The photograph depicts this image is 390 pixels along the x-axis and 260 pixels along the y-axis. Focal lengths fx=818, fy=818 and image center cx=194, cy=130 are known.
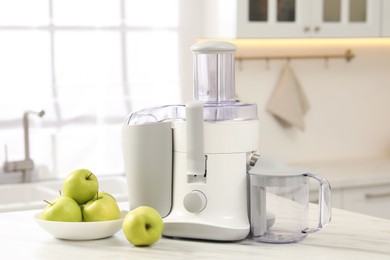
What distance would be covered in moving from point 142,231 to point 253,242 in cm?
30

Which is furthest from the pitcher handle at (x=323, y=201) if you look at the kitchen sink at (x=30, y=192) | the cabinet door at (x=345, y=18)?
the cabinet door at (x=345, y=18)

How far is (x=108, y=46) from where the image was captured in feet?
12.8

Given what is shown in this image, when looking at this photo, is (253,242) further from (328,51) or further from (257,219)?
(328,51)

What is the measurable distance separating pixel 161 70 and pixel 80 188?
1.96 meters

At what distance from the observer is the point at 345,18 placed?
13.7 ft

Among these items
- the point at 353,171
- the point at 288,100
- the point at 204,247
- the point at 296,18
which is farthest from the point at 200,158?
the point at 288,100

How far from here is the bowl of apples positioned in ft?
6.87

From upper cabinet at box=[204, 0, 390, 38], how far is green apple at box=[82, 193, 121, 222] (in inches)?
74.4

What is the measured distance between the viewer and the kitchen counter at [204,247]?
1.97m

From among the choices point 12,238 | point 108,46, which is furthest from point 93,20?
point 12,238

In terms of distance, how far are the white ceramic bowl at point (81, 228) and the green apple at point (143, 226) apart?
0.08m

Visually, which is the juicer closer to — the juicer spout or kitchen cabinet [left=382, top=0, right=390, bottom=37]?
the juicer spout

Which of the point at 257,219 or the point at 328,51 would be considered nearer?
the point at 257,219

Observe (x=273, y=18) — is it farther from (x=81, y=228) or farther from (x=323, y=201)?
(x=81, y=228)
